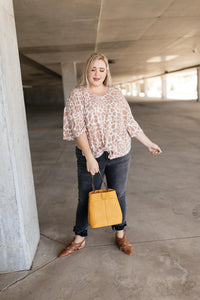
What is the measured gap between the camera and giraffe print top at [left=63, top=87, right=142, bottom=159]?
81.4 inches

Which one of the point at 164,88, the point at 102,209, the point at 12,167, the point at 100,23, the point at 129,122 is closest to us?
the point at 12,167

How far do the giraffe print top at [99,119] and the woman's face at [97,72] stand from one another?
0.31 feet

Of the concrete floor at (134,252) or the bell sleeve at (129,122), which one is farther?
the bell sleeve at (129,122)

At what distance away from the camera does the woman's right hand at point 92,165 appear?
81.6 inches

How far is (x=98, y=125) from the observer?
6.87ft

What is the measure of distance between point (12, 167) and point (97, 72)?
993mm

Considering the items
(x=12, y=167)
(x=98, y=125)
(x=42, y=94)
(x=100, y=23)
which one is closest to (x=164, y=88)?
(x=42, y=94)

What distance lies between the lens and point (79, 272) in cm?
219

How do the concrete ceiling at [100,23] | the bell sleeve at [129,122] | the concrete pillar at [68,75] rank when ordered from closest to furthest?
the bell sleeve at [129,122] < the concrete ceiling at [100,23] < the concrete pillar at [68,75]

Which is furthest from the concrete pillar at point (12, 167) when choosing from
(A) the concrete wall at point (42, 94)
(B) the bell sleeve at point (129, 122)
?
(A) the concrete wall at point (42, 94)

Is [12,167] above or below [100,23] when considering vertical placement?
below

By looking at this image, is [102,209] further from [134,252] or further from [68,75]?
[68,75]

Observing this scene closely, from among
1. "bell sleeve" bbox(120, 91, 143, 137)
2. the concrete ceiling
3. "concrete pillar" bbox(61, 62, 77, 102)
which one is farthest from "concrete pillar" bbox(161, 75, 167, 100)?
"bell sleeve" bbox(120, 91, 143, 137)

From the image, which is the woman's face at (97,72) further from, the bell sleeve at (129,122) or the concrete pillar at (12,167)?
the concrete pillar at (12,167)
